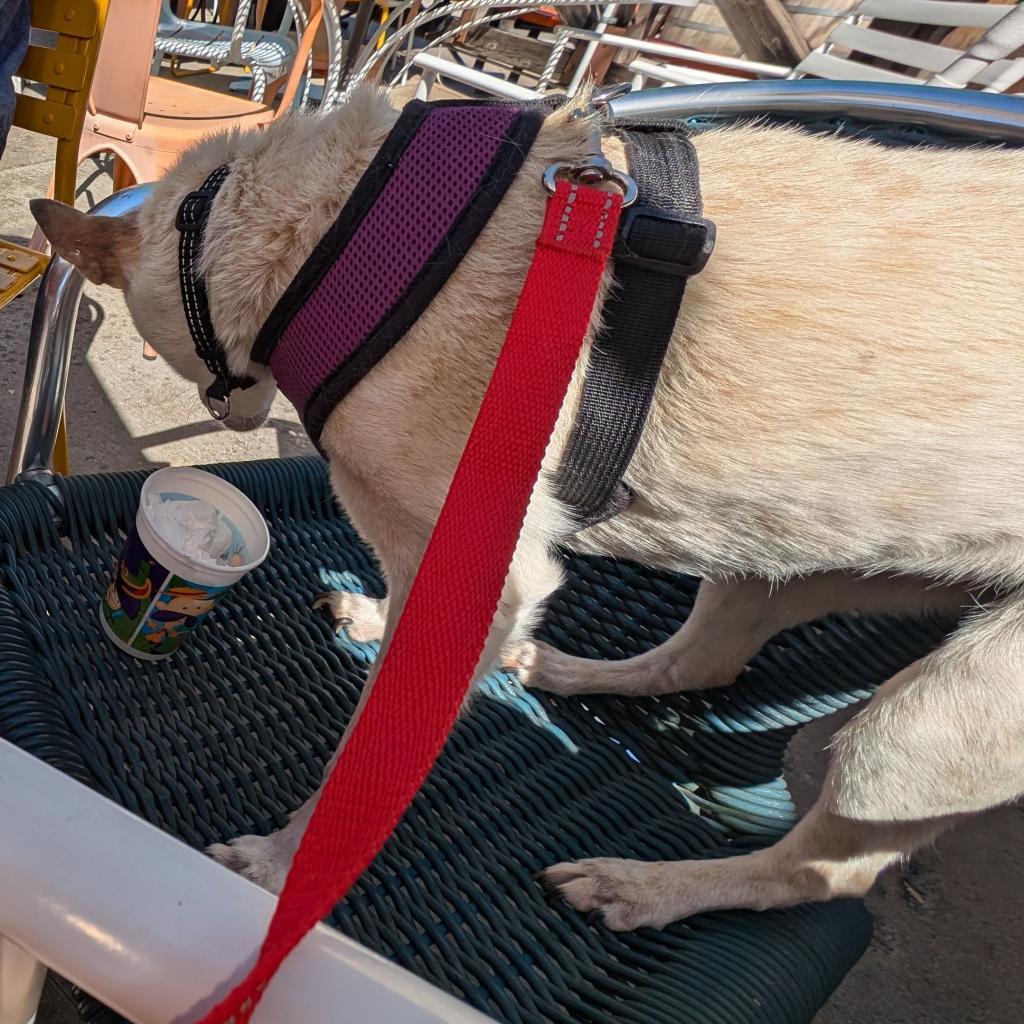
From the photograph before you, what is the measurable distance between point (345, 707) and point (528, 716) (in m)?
0.35

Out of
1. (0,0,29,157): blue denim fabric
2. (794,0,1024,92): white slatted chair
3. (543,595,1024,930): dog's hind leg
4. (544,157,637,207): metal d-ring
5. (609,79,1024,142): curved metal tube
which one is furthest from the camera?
(794,0,1024,92): white slatted chair

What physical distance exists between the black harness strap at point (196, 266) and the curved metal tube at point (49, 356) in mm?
306

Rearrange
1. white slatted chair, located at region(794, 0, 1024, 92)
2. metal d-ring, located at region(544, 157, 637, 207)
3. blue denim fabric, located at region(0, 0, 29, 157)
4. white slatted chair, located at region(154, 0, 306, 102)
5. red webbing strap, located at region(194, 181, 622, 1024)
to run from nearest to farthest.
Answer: red webbing strap, located at region(194, 181, 622, 1024), metal d-ring, located at region(544, 157, 637, 207), blue denim fabric, located at region(0, 0, 29, 157), white slatted chair, located at region(794, 0, 1024, 92), white slatted chair, located at region(154, 0, 306, 102)

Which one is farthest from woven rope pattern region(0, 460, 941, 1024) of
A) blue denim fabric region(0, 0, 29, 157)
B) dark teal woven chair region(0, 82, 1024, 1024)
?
blue denim fabric region(0, 0, 29, 157)

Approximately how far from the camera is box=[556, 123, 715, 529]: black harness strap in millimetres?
1071

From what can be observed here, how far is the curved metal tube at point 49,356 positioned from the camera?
1.60 m

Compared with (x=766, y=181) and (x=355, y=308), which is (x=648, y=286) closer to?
(x=766, y=181)

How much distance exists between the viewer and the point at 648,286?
3.68 ft

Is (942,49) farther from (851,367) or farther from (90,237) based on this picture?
(90,237)

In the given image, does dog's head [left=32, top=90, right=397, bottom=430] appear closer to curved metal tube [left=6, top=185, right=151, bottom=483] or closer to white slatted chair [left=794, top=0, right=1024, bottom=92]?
curved metal tube [left=6, top=185, right=151, bottom=483]

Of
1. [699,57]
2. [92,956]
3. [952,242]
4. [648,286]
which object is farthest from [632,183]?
[699,57]

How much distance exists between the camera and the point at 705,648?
1762mm

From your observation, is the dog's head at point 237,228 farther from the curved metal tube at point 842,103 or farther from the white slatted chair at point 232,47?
the white slatted chair at point 232,47

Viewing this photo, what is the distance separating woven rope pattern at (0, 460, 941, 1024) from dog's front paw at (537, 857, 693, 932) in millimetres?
24
